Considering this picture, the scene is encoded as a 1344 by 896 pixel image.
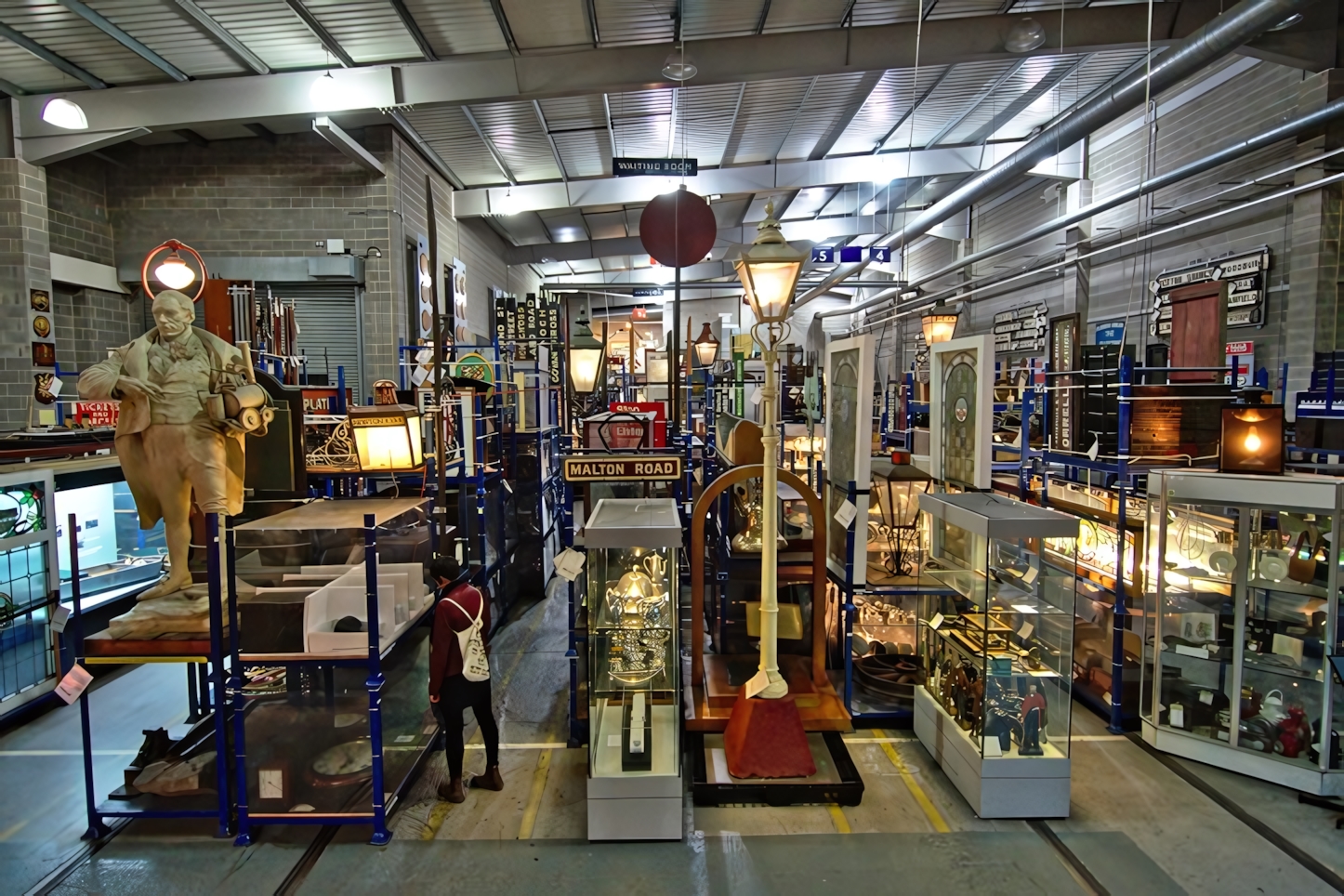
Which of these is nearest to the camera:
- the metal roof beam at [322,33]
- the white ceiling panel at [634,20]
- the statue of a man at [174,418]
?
the statue of a man at [174,418]

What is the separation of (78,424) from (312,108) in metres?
4.82

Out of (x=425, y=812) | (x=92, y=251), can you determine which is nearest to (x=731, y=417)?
(x=425, y=812)

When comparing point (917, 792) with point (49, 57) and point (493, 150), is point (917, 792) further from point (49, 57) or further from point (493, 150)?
point (49, 57)

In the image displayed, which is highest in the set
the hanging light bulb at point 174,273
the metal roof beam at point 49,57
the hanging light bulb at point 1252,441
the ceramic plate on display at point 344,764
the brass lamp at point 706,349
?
the metal roof beam at point 49,57

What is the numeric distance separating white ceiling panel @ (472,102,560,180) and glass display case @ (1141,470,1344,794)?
9.54 meters

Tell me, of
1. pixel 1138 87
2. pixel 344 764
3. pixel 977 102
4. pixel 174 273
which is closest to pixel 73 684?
pixel 344 764

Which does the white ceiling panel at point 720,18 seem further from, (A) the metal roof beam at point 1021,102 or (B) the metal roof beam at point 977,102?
(A) the metal roof beam at point 1021,102

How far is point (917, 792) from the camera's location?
16.4ft

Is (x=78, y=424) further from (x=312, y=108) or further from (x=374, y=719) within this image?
(x=374, y=719)

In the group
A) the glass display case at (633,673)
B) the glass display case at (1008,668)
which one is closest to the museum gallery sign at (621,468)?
the glass display case at (633,673)

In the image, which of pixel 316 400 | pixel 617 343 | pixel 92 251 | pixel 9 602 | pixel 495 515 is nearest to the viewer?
pixel 9 602

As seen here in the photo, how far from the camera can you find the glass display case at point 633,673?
4418 millimetres

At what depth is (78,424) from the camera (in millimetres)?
8094

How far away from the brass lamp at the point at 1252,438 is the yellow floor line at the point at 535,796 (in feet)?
18.8
